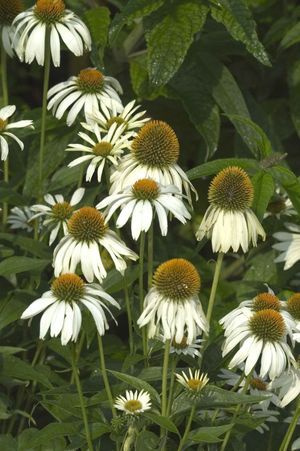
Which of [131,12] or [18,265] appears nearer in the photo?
[18,265]

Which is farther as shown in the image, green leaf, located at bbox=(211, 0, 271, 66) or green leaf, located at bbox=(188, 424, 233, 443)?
green leaf, located at bbox=(211, 0, 271, 66)

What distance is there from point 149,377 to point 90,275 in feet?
0.76

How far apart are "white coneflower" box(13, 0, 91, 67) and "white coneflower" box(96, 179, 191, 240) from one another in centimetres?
53

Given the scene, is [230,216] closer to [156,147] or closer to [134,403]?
[156,147]

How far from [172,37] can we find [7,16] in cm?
40

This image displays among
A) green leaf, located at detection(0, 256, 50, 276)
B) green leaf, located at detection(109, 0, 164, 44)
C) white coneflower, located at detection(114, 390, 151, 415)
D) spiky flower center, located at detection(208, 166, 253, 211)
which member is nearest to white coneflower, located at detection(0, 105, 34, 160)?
green leaf, located at detection(0, 256, 50, 276)

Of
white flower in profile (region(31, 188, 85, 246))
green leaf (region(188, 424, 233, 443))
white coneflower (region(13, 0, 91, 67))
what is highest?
white coneflower (region(13, 0, 91, 67))

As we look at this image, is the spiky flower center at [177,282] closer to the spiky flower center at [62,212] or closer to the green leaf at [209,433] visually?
the green leaf at [209,433]

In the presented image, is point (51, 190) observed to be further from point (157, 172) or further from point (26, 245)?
point (157, 172)

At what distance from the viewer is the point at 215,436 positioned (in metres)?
1.76

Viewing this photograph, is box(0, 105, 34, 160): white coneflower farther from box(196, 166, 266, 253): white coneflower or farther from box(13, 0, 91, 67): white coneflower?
box(196, 166, 266, 253): white coneflower

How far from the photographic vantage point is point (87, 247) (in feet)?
6.15

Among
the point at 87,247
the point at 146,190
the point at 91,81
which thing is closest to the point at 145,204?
the point at 146,190

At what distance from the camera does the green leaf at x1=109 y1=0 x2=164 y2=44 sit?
245 centimetres
